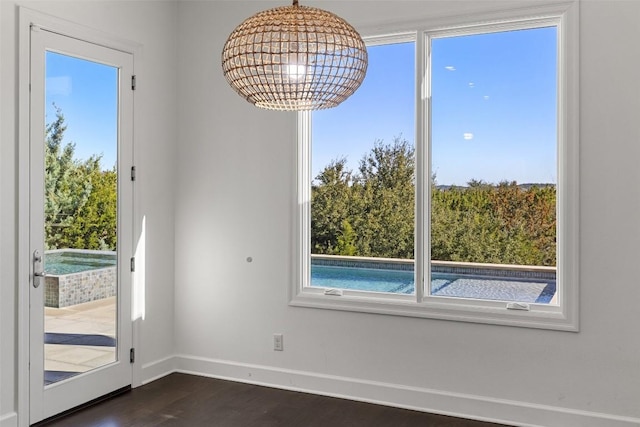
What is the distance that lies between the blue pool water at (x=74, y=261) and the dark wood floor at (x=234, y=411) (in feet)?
3.03

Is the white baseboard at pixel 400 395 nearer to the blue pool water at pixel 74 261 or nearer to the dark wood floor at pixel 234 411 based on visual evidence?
the dark wood floor at pixel 234 411

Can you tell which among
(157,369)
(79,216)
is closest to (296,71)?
(79,216)

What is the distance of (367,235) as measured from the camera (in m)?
4.21

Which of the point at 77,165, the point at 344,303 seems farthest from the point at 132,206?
the point at 344,303

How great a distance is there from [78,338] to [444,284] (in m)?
2.45

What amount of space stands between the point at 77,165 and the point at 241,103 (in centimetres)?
128

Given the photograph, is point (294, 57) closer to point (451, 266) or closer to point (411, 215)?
point (411, 215)

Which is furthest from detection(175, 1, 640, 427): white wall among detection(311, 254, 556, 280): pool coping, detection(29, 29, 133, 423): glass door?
detection(29, 29, 133, 423): glass door

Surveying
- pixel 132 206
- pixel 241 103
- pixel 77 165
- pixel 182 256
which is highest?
pixel 241 103

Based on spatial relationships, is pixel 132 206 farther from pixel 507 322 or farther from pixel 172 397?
pixel 507 322

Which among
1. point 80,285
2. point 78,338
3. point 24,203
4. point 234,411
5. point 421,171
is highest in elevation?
point 421,171

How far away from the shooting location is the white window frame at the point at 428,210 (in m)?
3.50

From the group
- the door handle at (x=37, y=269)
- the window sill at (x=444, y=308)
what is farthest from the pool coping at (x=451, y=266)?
the door handle at (x=37, y=269)

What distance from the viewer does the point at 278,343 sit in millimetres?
4348
